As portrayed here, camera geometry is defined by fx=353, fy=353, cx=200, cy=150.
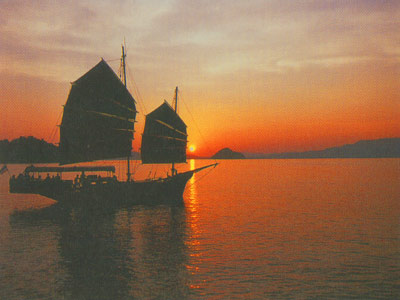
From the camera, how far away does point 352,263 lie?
16.7 meters

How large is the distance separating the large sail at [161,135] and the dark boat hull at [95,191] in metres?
5.38

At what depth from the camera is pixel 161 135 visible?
45.1 m

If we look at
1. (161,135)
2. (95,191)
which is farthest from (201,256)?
(161,135)

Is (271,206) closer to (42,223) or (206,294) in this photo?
(42,223)

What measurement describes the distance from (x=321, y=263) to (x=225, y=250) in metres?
4.97

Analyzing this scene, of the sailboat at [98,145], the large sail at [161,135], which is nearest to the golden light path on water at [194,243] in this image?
the sailboat at [98,145]

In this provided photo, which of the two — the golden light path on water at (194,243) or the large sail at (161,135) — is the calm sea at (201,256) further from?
the large sail at (161,135)

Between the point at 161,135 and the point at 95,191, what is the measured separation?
1198cm

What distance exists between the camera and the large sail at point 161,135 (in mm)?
44688

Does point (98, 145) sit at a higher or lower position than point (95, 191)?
higher

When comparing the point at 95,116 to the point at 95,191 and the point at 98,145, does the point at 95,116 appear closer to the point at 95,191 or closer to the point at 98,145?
the point at 98,145

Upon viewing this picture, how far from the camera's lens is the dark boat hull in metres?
37.0

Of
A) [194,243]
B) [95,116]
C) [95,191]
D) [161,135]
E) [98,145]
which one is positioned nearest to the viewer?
[194,243]

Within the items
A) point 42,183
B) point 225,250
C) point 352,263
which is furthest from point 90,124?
point 352,263
